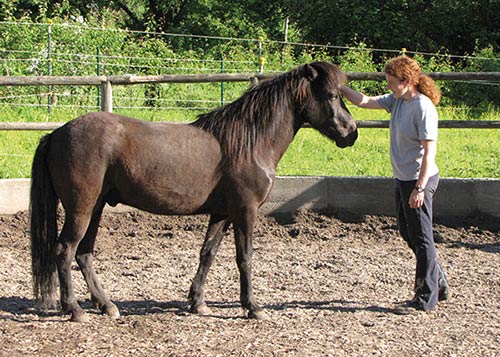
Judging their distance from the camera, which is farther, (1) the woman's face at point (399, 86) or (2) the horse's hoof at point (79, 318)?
(1) the woman's face at point (399, 86)

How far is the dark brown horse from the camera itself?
5125 mm

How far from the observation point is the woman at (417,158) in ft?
17.6

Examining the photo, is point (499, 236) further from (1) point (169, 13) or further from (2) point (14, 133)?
(1) point (169, 13)

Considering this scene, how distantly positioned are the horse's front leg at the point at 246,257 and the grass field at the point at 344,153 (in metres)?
4.31

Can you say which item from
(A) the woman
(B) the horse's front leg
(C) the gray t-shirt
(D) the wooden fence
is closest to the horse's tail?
(B) the horse's front leg

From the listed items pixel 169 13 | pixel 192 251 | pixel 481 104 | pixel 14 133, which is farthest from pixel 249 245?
pixel 169 13

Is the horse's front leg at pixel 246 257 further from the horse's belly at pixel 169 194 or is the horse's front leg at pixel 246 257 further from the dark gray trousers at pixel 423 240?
the dark gray trousers at pixel 423 240

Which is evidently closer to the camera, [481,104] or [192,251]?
[192,251]

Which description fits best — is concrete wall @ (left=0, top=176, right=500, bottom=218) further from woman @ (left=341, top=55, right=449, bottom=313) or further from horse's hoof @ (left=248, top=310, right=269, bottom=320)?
horse's hoof @ (left=248, top=310, right=269, bottom=320)

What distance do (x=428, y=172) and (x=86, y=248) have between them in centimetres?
245

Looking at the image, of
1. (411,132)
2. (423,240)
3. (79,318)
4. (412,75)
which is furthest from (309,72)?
(79,318)

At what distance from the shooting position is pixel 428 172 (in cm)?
534

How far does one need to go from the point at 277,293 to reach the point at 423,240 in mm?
1218

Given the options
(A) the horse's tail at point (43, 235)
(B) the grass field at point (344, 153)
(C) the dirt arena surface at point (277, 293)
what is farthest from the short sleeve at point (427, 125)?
(B) the grass field at point (344, 153)
